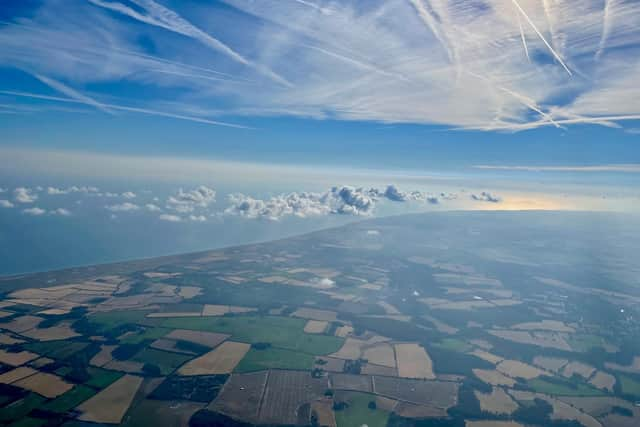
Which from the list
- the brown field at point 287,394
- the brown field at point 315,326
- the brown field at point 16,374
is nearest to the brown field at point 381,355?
the brown field at point 287,394

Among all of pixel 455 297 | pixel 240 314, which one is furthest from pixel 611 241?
pixel 240 314

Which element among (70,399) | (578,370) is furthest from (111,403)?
(578,370)

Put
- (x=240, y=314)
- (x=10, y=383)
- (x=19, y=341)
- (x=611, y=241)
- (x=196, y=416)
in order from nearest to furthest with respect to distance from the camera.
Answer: (x=196, y=416) < (x=10, y=383) < (x=19, y=341) < (x=240, y=314) < (x=611, y=241)

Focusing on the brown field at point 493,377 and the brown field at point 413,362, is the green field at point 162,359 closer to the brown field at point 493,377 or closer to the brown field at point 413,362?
the brown field at point 413,362

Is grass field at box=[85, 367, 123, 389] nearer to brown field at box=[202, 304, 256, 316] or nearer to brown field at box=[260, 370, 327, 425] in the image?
brown field at box=[260, 370, 327, 425]

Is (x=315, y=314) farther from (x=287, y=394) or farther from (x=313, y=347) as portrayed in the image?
(x=287, y=394)

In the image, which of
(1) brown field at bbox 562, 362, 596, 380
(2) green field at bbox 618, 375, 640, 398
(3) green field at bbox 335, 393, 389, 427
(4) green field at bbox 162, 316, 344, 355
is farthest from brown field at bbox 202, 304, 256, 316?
(2) green field at bbox 618, 375, 640, 398

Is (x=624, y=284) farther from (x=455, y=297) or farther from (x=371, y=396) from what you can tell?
(x=371, y=396)
